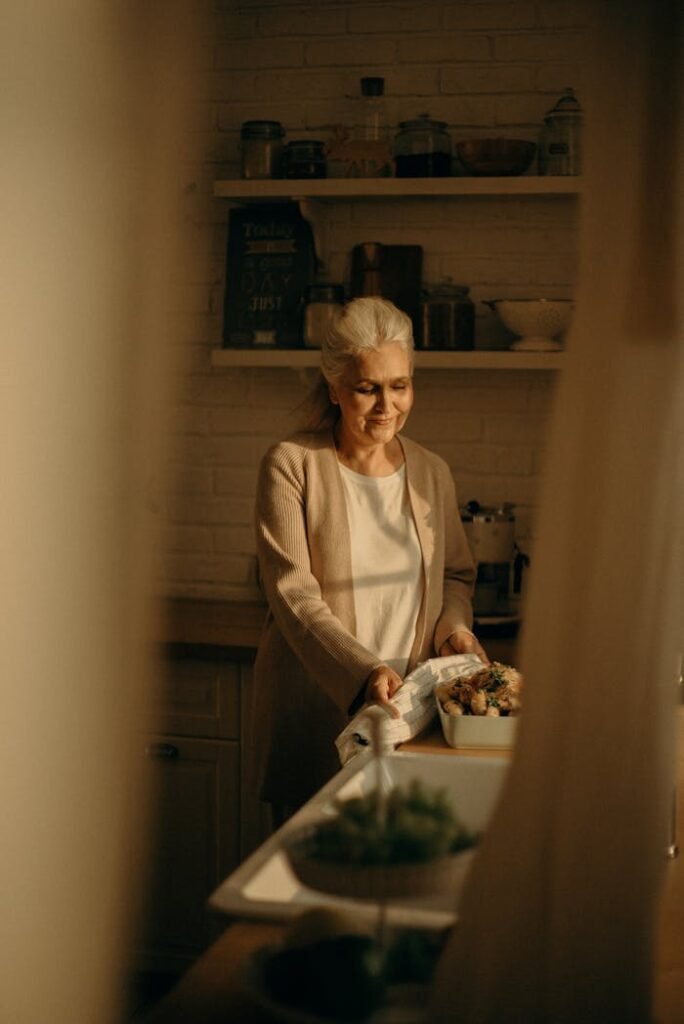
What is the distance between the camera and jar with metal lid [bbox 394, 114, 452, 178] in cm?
330

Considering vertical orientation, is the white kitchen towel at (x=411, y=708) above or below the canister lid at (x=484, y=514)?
below

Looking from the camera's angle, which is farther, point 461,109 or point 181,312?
point 461,109

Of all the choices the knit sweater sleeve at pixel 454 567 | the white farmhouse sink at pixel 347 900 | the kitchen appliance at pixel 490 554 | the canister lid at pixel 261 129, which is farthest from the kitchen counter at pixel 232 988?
the canister lid at pixel 261 129

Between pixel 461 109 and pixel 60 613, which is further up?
pixel 461 109

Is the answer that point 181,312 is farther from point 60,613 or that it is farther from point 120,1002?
point 120,1002

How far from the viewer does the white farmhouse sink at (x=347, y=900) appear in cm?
84

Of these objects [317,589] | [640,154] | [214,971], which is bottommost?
[214,971]

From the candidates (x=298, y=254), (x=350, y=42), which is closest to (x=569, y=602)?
(x=298, y=254)

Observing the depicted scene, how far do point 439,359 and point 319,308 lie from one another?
14.6 inches

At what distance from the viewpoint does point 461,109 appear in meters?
3.48

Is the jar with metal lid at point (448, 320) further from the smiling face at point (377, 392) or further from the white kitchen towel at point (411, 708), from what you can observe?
the white kitchen towel at point (411, 708)

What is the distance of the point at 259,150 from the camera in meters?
3.44

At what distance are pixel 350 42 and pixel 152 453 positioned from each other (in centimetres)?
344

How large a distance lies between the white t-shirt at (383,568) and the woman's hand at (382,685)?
270 millimetres
